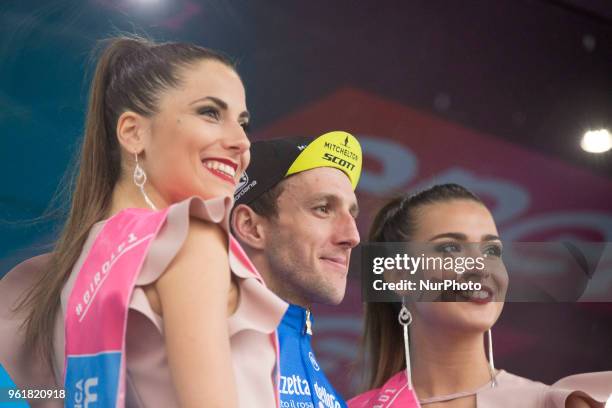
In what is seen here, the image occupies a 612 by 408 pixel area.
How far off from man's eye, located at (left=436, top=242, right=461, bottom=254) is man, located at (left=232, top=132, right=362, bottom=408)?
11.2 inches

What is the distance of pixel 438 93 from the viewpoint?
107 inches

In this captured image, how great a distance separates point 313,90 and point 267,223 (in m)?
0.42

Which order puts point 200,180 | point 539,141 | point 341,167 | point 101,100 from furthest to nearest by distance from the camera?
point 539,141 < point 341,167 < point 101,100 < point 200,180

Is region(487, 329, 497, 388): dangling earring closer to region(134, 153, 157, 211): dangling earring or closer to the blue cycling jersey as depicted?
the blue cycling jersey

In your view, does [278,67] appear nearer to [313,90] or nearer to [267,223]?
[313,90]

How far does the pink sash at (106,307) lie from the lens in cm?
136

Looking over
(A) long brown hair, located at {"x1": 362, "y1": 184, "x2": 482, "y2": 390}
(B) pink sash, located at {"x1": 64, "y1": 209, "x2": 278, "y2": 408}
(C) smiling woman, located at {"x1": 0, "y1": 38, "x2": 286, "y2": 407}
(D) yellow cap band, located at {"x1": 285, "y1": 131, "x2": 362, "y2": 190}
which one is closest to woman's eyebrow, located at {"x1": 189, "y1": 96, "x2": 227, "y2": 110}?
(C) smiling woman, located at {"x1": 0, "y1": 38, "x2": 286, "y2": 407}

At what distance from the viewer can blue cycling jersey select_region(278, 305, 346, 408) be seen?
212cm

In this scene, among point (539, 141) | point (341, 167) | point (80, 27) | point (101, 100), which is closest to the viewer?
point (101, 100)

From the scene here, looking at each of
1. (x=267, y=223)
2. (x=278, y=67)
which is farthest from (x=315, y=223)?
(x=278, y=67)

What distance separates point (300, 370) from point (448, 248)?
61cm

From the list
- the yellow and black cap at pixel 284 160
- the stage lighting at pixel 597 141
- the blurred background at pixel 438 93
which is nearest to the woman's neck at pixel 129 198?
the blurred background at pixel 438 93

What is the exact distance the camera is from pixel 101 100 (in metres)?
1.80

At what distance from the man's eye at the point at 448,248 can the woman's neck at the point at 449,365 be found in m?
0.22
